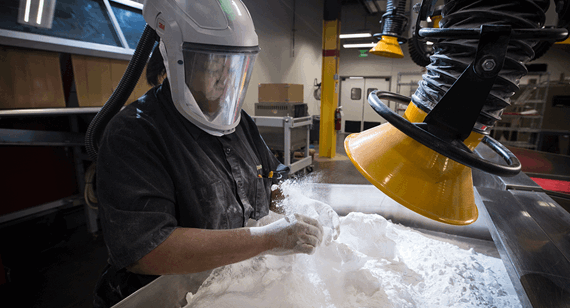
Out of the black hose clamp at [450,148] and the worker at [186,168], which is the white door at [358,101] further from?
the black hose clamp at [450,148]

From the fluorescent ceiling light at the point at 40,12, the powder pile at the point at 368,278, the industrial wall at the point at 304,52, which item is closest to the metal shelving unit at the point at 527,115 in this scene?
the industrial wall at the point at 304,52

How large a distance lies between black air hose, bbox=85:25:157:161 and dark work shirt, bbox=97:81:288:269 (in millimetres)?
253

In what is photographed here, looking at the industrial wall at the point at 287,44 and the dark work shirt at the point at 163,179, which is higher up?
the industrial wall at the point at 287,44

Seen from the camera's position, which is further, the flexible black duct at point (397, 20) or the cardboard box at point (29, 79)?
the flexible black duct at point (397, 20)

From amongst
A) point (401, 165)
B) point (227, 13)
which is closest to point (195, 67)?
point (227, 13)

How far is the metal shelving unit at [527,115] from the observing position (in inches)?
254

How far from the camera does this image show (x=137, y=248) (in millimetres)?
722

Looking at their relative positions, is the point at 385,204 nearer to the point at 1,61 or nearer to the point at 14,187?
the point at 1,61

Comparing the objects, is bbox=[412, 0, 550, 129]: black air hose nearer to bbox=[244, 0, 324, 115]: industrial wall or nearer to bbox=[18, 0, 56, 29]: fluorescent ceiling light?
bbox=[18, 0, 56, 29]: fluorescent ceiling light

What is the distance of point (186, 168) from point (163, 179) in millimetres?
85

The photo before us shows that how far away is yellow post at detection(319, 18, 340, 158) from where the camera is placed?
248 inches

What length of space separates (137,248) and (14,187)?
260cm

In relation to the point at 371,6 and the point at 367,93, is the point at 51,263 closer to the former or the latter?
the point at 371,6

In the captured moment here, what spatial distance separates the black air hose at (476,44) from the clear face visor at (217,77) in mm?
655
